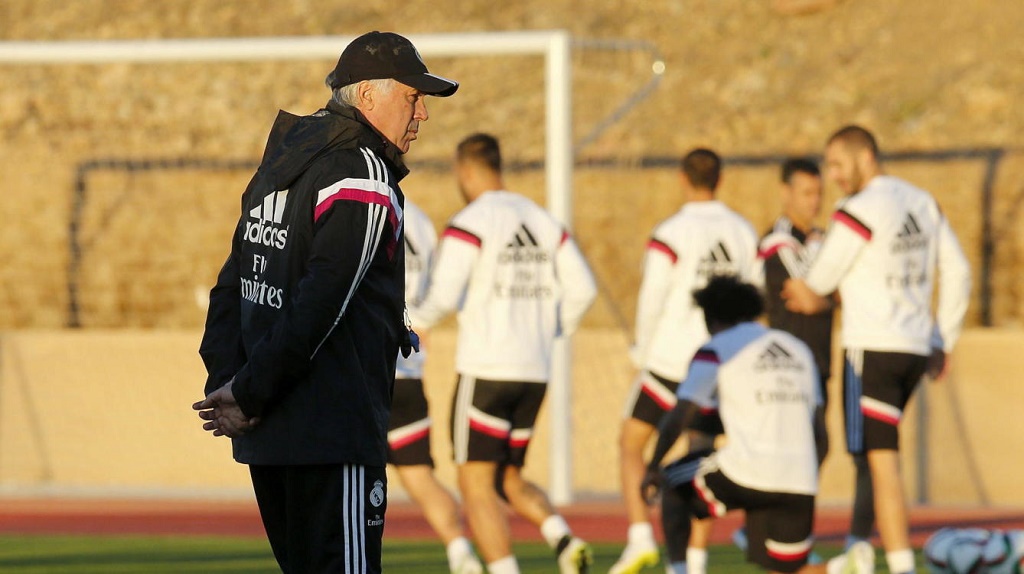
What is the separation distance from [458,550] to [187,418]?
586 centimetres

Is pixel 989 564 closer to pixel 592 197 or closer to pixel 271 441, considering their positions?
pixel 271 441

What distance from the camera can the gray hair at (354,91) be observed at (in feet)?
13.5

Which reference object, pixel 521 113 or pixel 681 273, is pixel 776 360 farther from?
pixel 521 113

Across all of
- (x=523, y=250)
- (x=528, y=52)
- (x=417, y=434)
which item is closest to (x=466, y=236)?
(x=523, y=250)

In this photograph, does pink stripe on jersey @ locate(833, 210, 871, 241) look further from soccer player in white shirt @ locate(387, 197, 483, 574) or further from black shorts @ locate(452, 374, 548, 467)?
soccer player in white shirt @ locate(387, 197, 483, 574)

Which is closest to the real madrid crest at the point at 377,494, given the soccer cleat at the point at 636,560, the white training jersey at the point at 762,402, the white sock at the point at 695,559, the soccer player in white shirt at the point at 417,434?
the white training jersey at the point at 762,402

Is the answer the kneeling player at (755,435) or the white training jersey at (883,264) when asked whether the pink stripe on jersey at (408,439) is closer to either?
the kneeling player at (755,435)

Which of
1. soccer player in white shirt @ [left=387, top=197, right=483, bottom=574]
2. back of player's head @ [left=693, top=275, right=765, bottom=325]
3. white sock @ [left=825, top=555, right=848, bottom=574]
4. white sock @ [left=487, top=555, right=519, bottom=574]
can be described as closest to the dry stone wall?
soccer player in white shirt @ [left=387, top=197, right=483, bottom=574]

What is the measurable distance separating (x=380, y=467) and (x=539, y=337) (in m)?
4.34

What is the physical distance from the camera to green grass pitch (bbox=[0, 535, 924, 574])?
30.0 ft

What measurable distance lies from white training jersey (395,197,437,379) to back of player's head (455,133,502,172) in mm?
372

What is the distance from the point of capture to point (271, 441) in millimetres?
3979


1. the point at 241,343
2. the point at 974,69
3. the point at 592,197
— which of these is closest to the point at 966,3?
the point at 974,69

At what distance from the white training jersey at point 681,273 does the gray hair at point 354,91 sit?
494 centimetres
